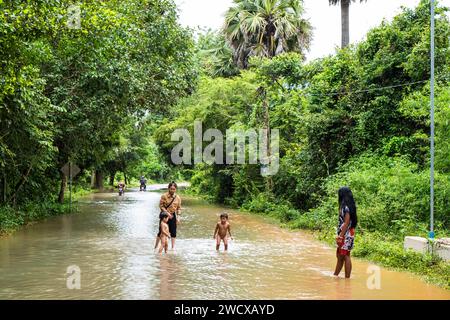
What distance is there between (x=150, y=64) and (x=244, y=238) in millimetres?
8783

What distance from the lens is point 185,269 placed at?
1152cm

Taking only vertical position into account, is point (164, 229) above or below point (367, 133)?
below

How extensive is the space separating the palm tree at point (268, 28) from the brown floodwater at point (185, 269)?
1460cm

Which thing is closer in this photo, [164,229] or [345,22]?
[164,229]

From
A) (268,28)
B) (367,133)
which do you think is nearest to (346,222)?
(367,133)

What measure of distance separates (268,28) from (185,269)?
22131mm

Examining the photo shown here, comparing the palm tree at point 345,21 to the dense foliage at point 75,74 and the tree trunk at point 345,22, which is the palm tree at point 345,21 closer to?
the tree trunk at point 345,22

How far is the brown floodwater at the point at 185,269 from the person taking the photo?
9242 millimetres

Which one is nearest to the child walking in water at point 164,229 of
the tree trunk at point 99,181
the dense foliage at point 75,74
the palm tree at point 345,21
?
the dense foliage at point 75,74

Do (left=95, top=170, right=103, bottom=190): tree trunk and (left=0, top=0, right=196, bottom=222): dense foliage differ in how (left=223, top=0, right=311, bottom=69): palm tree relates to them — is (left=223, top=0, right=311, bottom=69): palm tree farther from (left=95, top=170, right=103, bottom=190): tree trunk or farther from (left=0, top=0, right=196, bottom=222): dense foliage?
(left=95, top=170, right=103, bottom=190): tree trunk

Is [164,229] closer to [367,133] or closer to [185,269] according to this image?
[185,269]

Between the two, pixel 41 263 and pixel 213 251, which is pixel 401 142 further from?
pixel 41 263

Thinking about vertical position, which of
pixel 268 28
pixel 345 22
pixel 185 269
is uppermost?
pixel 268 28

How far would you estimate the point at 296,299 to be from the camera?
880 centimetres
